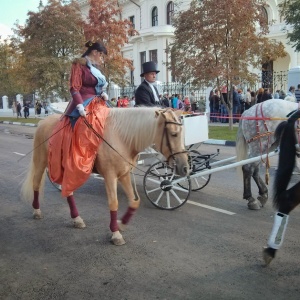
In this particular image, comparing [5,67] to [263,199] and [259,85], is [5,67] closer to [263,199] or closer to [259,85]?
[259,85]

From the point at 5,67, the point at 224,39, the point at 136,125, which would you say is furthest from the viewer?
the point at 5,67

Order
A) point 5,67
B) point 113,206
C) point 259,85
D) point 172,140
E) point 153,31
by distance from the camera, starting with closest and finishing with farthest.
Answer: point 172,140, point 113,206, point 259,85, point 153,31, point 5,67

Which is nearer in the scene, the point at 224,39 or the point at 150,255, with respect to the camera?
the point at 150,255

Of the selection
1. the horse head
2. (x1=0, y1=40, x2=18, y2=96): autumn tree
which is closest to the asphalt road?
the horse head

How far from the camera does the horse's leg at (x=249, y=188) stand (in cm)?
614

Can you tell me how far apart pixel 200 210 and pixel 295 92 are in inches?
416

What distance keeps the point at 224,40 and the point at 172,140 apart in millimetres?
12032

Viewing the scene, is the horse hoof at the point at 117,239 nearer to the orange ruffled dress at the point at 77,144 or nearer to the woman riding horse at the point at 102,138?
the woman riding horse at the point at 102,138

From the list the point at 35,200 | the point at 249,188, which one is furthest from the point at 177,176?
the point at 35,200

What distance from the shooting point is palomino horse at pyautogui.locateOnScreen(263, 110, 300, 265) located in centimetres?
393

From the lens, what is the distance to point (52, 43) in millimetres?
24875

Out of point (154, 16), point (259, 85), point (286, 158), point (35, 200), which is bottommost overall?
point (35, 200)

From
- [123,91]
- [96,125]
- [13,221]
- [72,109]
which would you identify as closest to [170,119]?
[96,125]

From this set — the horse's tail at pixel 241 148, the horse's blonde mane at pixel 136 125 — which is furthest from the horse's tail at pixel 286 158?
the horse's tail at pixel 241 148
